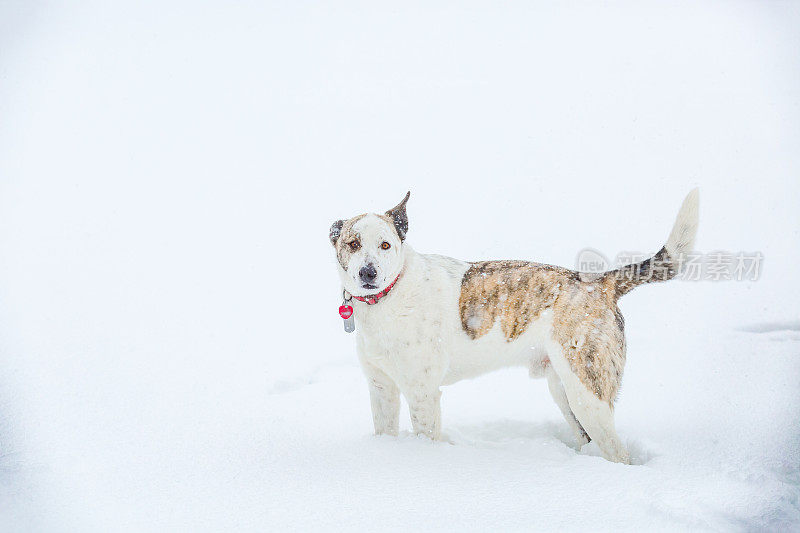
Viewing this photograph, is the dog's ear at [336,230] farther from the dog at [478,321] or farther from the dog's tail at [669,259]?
the dog's tail at [669,259]

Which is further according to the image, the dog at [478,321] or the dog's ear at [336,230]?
the dog's ear at [336,230]

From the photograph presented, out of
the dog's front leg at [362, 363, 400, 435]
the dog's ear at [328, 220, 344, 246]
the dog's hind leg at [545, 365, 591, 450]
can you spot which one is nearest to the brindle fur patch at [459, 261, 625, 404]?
the dog's hind leg at [545, 365, 591, 450]

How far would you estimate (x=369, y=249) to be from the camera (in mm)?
2740

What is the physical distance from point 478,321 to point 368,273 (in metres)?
0.72

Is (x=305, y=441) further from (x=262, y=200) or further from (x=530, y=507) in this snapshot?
(x=262, y=200)

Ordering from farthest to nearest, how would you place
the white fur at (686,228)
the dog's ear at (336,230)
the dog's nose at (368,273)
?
1. the dog's ear at (336,230)
2. the white fur at (686,228)
3. the dog's nose at (368,273)

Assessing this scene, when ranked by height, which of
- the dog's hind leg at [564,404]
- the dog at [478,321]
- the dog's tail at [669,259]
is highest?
the dog's tail at [669,259]

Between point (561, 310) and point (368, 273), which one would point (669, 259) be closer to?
point (561, 310)

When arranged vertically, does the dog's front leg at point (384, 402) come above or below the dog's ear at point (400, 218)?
below

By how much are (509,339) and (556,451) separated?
2.18 ft

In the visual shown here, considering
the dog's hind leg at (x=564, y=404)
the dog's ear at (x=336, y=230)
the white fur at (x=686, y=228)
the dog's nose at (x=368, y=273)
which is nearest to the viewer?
the dog's nose at (x=368, y=273)

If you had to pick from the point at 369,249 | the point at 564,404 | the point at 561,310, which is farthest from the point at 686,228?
the point at 369,249

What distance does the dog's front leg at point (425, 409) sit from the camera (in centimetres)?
282

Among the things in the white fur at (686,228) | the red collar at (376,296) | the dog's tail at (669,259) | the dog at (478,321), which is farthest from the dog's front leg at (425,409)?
the white fur at (686,228)
